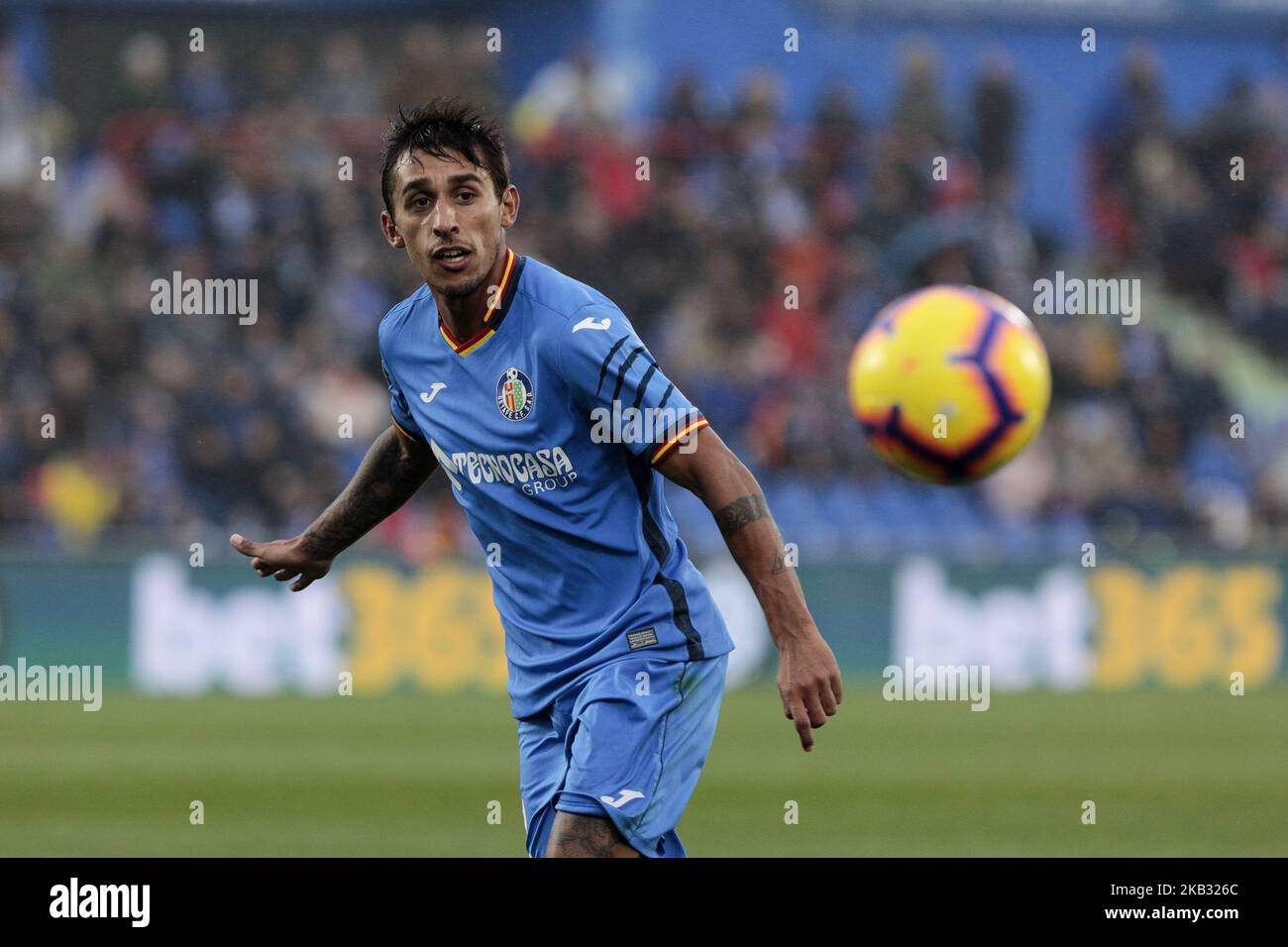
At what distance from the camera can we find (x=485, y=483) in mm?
5305

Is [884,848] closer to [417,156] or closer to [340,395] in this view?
[417,156]

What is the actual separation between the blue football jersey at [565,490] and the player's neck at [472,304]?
2 cm

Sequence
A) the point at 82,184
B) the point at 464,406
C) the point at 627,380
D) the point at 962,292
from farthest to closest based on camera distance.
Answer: the point at 82,184
the point at 962,292
the point at 464,406
the point at 627,380

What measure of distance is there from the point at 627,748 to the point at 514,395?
0.95 metres

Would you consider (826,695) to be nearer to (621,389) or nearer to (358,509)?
(621,389)

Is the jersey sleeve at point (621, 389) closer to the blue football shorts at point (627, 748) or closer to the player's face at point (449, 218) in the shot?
the player's face at point (449, 218)

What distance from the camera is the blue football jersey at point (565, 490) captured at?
512 centimetres

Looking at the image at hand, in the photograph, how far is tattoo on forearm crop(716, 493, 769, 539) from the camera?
4883mm

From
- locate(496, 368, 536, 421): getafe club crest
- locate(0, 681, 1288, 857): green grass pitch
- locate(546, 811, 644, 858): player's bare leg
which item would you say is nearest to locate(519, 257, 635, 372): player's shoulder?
locate(496, 368, 536, 421): getafe club crest

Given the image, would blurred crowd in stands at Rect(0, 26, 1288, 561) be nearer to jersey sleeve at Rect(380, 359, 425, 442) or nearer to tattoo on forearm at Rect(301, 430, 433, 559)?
tattoo on forearm at Rect(301, 430, 433, 559)

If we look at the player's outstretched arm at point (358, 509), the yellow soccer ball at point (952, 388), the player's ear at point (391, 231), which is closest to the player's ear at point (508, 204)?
the player's ear at point (391, 231)
